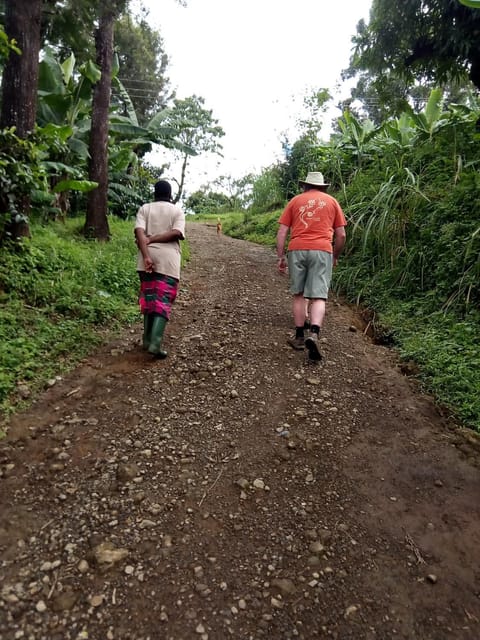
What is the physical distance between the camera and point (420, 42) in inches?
232

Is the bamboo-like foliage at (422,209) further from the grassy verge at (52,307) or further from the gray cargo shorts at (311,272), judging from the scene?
the grassy verge at (52,307)

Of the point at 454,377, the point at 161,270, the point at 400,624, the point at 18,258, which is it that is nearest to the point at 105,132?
the point at 18,258

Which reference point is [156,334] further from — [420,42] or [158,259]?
[420,42]

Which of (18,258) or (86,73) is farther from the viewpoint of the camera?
(86,73)

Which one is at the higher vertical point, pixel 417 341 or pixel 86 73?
pixel 86 73

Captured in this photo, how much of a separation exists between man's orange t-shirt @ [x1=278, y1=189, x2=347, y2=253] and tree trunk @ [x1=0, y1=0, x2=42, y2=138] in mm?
3456

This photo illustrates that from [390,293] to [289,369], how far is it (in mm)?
2283

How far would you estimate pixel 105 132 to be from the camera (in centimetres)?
759

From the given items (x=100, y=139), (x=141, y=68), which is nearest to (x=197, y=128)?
(x=141, y=68)

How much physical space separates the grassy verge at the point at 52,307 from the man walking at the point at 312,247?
1.94m

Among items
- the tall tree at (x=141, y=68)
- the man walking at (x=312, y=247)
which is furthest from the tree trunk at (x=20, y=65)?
the tall tree at (x=141, y=68)

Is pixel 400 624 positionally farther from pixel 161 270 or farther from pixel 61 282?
pixel 61 282

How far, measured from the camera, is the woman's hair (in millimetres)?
3830

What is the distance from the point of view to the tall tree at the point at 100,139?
719 centimetres
